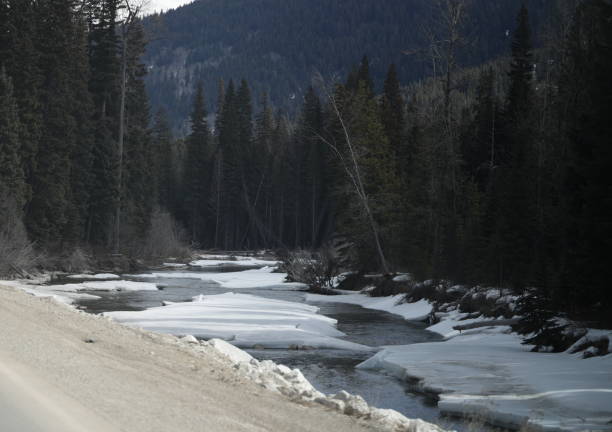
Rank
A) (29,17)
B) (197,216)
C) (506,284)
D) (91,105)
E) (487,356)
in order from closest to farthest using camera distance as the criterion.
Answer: (487,356)
(506,284)
(29,17)
(91,105)
(197,216)

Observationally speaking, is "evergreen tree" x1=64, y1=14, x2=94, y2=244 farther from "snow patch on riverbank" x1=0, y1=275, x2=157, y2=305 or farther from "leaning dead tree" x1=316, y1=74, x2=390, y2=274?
"leaning dead tree" x1=316, y1=74, x2=390, y2=274

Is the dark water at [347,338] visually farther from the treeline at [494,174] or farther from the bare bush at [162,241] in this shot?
the bare bush at [162,241]

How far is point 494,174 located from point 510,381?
23.7 m

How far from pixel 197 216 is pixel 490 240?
5738 centimetres

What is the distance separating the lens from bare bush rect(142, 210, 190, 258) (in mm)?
51722

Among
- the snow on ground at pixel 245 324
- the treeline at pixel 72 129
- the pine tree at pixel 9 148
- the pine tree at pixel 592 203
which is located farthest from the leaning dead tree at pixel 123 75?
the pine tree at pixel 592 203

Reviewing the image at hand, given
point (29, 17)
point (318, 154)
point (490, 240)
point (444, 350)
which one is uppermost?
point (29, 17)

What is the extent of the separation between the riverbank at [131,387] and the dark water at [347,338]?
2.29 meters

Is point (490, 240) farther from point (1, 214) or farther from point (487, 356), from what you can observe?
point (1, 214)

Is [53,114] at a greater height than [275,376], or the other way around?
[53,114]

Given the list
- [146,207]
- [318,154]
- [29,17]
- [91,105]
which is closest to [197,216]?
[318,154]

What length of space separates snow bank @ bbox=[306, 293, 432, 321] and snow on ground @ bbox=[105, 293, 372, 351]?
4.29 meters

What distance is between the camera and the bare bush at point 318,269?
35684mm

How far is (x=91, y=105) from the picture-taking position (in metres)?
42.7
